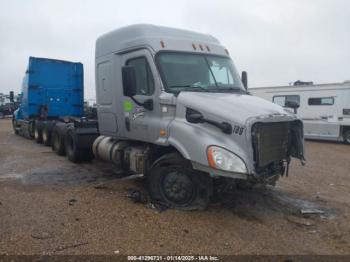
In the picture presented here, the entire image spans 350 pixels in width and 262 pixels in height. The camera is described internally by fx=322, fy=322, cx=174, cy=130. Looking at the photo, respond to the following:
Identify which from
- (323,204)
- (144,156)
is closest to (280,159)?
(323,204)

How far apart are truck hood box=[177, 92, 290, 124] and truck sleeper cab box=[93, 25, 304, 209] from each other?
15 mm

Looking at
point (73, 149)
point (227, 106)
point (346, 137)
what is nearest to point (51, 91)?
point (73, 149)

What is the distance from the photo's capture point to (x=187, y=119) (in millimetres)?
4957

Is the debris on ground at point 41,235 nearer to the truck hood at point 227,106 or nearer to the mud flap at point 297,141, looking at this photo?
the truck hood at point 227,106

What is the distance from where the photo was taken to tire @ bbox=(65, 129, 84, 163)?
893 cm

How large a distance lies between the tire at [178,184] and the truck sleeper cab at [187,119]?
0.05 ft

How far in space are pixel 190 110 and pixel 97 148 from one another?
362 cm

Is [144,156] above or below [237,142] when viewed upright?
below

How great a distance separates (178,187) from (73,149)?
15.9 feet

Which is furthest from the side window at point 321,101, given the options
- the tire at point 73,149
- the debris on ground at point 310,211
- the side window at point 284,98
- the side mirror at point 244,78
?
the tire at point 73,149

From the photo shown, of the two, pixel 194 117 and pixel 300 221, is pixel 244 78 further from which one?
pixel 300 221

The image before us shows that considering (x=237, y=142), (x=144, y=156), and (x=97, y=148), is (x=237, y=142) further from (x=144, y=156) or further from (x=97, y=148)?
(x=97, y=148)

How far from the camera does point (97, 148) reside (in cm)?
780

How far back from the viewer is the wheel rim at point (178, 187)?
5.13 m
